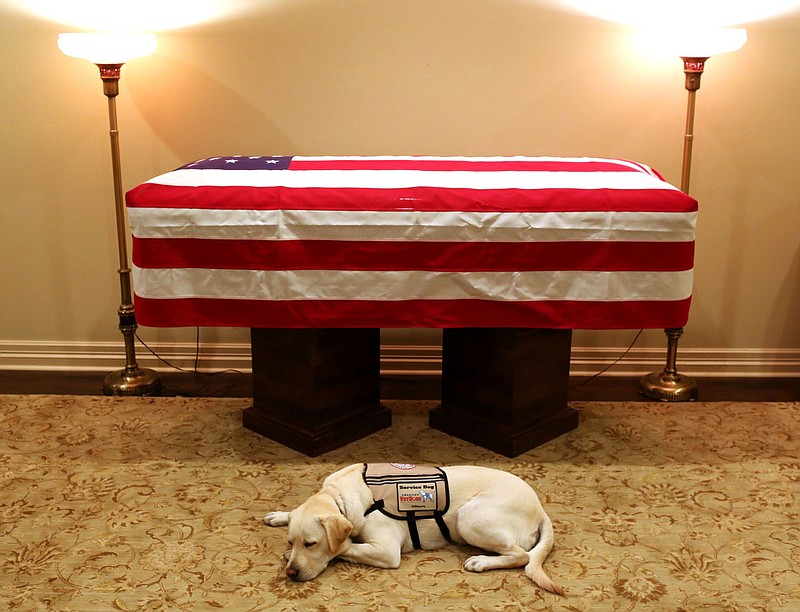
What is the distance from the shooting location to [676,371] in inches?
147

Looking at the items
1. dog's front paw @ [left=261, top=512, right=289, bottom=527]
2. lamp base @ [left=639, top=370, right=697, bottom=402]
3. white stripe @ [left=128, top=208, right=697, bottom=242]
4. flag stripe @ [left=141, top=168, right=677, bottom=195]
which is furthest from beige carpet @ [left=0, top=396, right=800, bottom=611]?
flag stripe @ [left=141, top=168, right=677, bottom=195]

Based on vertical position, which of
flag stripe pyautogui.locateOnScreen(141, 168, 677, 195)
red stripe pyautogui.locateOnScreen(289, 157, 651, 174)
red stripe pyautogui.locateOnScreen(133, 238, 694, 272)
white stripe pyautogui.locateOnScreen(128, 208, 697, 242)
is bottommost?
red stripe pyautogui.locateOnScreen(133, 238, 694, 272)

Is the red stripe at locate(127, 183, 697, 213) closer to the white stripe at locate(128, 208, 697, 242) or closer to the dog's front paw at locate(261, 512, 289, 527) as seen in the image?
the white stripe at locate(128, 208, 697, 242)

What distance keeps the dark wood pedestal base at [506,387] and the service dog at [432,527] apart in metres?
0.57

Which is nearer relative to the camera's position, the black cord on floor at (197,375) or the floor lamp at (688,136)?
the floor lamp at (688,136)

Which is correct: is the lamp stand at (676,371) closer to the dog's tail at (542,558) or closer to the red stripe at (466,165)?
the red stripe at (466,165)

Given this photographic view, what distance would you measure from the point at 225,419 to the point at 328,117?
49.3 inches

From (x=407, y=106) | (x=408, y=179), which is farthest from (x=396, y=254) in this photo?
(x=407, y=106)

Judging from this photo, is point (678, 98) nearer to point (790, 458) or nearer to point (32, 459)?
point (790, 458)

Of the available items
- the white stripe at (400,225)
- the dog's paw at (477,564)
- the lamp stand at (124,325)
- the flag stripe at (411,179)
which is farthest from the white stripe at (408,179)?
the dog's paw at (477,564)

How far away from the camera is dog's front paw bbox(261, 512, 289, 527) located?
8.50ft

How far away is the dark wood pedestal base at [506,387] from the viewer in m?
3.02

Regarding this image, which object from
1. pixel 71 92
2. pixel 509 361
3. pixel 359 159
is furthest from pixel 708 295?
pixel 71 92

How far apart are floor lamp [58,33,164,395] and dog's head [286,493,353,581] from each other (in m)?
1.52
